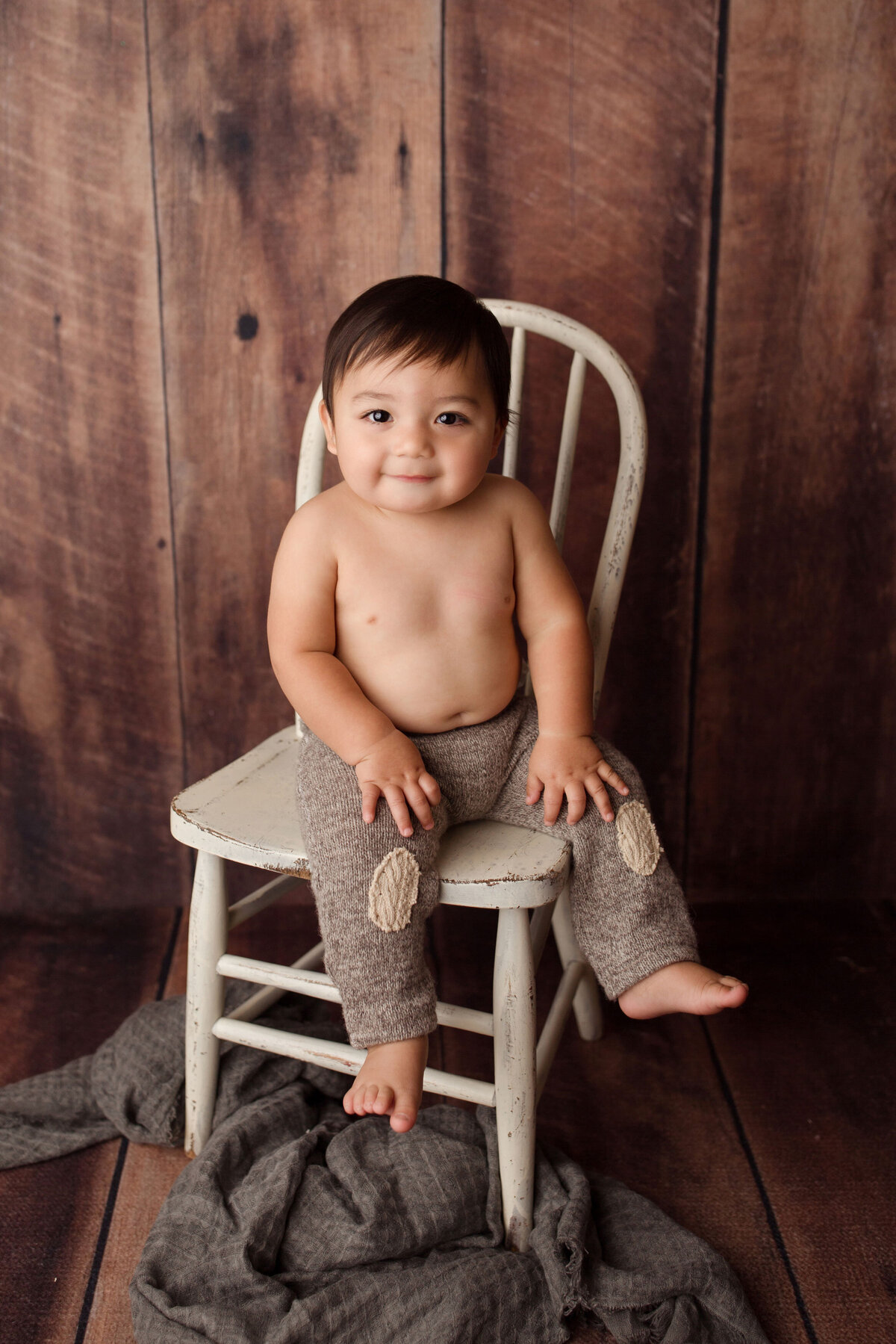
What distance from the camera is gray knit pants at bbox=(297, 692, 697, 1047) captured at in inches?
35.0

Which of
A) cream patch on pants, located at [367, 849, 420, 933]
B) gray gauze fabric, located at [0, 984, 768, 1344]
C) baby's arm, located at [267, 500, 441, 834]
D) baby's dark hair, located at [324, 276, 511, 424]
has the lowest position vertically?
gray gauze fabric, located at [0, 984, 768, 1344]

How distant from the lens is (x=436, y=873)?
2.98 feet

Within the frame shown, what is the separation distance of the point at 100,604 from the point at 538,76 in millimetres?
916

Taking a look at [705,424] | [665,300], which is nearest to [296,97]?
[665,300]

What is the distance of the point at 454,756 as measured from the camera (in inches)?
39.5

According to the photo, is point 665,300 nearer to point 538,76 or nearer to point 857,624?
point 538,76

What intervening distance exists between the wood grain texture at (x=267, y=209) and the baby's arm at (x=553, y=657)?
45cm

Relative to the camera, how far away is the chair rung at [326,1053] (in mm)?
970

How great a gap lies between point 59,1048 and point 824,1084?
93cm

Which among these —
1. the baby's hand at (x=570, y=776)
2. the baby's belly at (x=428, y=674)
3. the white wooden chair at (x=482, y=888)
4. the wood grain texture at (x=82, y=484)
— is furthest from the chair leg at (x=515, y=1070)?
the wood grain texture at (x=82, y=484)

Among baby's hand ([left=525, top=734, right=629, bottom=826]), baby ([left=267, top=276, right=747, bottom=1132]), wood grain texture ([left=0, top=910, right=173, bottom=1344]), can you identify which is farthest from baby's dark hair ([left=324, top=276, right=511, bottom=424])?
wood grain texture ([left=0, top=910, right=173, bottom=1344])

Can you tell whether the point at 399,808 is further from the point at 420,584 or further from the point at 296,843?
the point at 420,584

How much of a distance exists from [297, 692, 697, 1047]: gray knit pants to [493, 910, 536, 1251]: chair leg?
7 centimetres

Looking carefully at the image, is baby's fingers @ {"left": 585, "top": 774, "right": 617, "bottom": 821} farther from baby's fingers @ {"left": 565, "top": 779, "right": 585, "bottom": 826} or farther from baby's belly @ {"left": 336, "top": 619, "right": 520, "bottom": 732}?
baby's belly @ {"left": 336, "top": 619, "right": 520, "bottom": 732}
